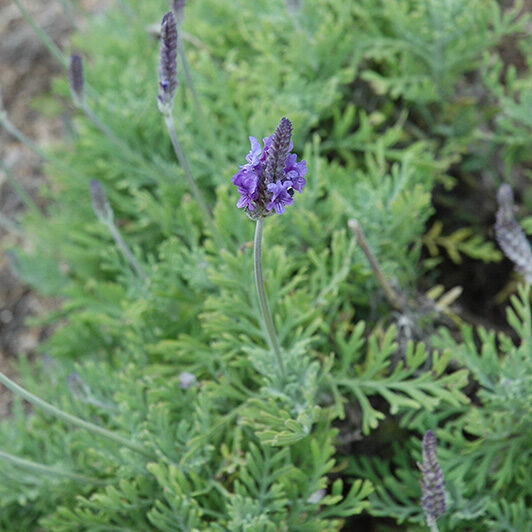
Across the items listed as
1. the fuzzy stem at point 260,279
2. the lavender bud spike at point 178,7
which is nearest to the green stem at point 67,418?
the fuzzy stem at point 260,279

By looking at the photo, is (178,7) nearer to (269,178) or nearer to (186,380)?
(269,178)

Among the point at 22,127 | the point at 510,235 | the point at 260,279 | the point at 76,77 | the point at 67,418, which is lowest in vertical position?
the point at 510,235

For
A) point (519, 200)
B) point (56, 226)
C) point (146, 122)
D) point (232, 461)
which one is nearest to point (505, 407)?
point (232, 461)

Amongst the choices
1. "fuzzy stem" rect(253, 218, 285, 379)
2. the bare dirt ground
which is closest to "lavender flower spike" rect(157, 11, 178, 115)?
"fuzzy stem" rect(253, 218, 285, 379)

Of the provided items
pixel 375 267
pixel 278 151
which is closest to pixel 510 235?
pixel 375 267

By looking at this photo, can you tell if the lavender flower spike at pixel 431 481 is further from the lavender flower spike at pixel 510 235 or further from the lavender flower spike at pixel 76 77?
the lavender flower spike at pixel 76 77

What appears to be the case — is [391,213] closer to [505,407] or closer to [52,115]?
[505,407]
